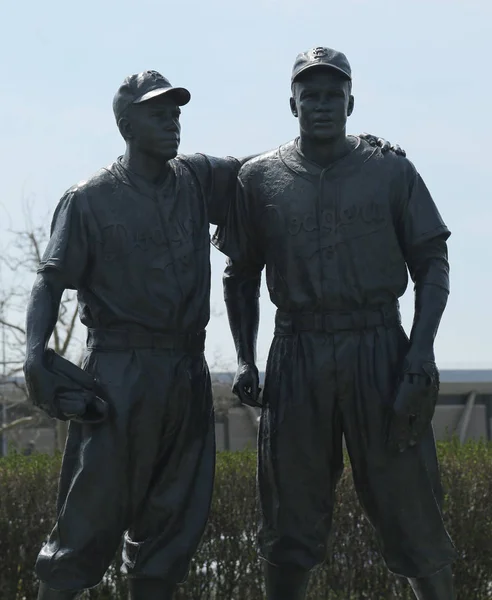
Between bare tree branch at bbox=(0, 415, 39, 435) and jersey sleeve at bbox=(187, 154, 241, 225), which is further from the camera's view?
bare tree branch at bbox=(0, 415, 39, 435)

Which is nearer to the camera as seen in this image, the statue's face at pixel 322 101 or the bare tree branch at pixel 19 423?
the statue's face at pixel 322 101

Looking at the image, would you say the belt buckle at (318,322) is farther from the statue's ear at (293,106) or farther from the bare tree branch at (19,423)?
the bare tree branch at (19,423)

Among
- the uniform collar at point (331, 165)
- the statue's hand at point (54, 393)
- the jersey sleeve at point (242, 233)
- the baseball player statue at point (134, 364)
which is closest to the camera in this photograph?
the statue's hand at point (54, 393)

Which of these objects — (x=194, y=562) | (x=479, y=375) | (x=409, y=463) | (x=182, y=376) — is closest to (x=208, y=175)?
(x=182, y=376)

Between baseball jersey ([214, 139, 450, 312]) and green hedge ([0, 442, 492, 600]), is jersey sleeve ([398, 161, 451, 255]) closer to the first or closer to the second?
baseball jersey ([214, 139, 450, 312])

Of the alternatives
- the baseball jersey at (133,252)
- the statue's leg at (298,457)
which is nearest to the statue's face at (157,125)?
the baseball jersey at (133,252)

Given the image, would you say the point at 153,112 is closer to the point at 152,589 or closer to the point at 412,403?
the point at 412,403

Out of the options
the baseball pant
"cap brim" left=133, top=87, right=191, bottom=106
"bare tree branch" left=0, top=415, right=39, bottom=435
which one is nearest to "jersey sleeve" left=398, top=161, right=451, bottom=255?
the baseball pant

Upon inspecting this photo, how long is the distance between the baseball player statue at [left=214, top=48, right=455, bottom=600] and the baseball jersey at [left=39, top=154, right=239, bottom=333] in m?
0.35

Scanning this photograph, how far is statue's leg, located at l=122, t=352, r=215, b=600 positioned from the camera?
5273mm

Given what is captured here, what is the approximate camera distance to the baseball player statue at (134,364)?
5.20m

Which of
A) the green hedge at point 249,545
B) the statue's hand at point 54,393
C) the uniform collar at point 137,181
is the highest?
the uniform collar at point 137,181

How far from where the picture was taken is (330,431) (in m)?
5.39

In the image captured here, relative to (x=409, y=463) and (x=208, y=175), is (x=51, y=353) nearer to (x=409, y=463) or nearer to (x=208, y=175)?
(x=208, y=175)
